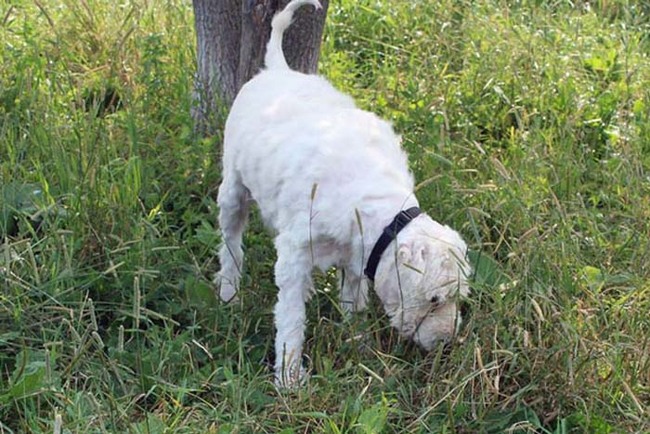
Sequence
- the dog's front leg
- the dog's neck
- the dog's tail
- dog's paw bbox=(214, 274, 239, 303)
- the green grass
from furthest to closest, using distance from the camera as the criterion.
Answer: the dog's tail
dog's paw bbox=(214, 274, 239, 303)
the dog's front leg
the dog's neck
the green grass

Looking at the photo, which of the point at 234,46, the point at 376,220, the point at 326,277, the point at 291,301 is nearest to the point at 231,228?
the point at 326,277

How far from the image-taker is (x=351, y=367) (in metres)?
3.91

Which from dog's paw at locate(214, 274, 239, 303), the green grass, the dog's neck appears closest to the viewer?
the green grass

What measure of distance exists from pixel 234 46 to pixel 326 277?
1608 mm

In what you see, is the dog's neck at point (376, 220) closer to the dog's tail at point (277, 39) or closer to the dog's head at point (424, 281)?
the dog's head at point (424, 281)

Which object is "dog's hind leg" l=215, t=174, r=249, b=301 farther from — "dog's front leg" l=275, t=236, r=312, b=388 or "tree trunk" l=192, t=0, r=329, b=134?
"tree trunk" l=192, t=0, r=329, b=134

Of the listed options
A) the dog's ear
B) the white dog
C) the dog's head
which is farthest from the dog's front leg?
the dog's ear

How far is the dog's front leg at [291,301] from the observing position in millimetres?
4094

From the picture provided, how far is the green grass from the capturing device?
371 cm

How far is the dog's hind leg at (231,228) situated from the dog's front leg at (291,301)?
55cm

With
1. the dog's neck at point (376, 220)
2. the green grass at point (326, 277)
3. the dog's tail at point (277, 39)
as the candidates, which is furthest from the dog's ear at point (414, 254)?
the dog's tail at point (277, 39)

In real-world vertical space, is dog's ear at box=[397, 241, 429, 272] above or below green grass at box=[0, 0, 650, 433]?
above

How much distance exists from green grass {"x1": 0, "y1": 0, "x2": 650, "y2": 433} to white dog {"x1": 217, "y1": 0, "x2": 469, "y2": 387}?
134mm

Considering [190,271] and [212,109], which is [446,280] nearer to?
[190,271]
